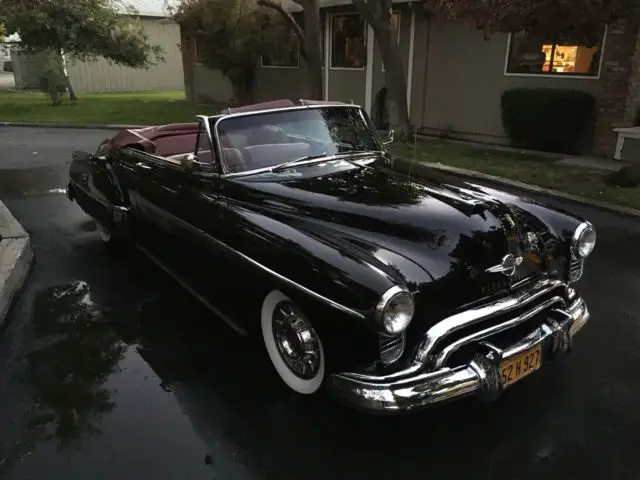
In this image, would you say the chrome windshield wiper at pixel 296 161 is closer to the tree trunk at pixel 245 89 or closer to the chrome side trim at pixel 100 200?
the chrome side trim at pixel 100 200

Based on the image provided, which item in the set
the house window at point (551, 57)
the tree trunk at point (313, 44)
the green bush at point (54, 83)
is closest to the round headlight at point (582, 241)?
the house window at point (551, 57)

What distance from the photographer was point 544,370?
3.46m

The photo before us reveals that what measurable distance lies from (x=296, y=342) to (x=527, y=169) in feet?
22.9

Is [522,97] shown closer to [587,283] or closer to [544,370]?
[587,283]

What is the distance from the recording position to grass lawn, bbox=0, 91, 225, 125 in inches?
628

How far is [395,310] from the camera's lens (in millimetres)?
2496

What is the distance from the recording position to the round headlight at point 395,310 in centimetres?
245

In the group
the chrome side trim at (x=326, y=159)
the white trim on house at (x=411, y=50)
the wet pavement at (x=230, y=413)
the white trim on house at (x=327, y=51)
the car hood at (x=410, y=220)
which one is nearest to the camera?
the wet pavement at (x=230, y=413)

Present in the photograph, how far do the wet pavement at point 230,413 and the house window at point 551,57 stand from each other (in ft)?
24.2

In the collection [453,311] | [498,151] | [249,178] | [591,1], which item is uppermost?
[591,1]

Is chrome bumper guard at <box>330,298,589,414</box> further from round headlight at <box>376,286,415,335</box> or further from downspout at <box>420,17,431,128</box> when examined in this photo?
downspout at <box>420,17,431,128</box>

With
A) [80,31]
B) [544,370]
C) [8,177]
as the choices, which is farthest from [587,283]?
[80,31]

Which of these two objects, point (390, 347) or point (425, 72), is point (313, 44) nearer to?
point (425, 72)

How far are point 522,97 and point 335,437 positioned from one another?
9.66 m
